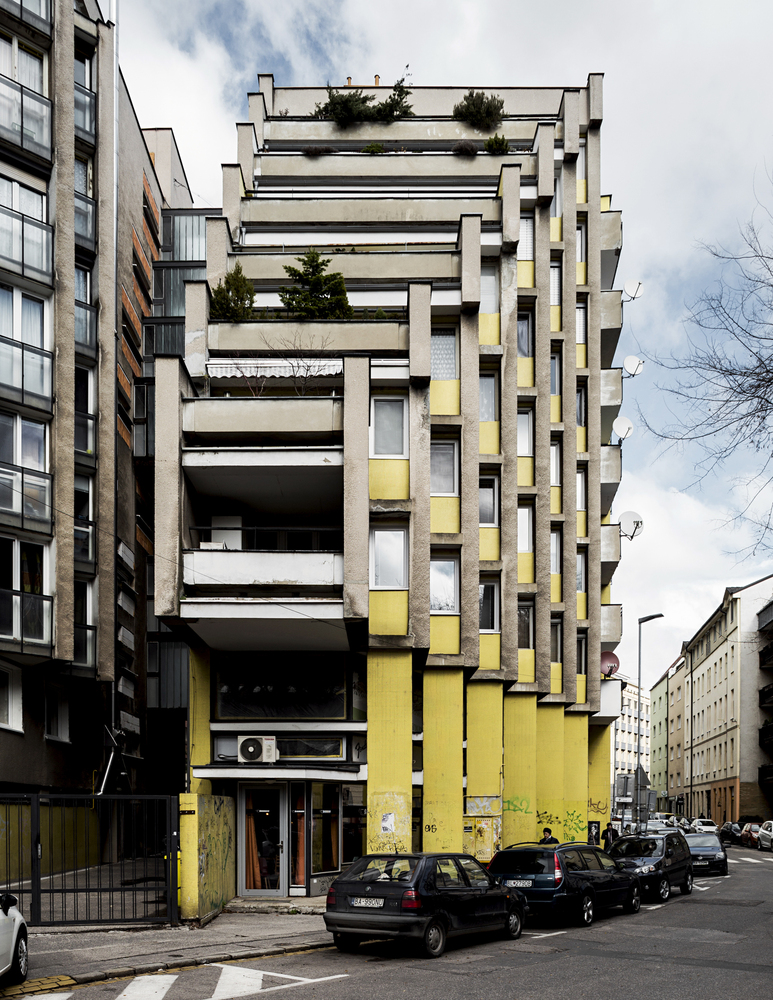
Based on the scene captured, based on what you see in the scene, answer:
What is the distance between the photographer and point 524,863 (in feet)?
62.0

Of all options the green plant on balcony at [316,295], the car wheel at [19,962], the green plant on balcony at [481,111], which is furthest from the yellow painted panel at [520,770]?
the car wheel at [19,962]

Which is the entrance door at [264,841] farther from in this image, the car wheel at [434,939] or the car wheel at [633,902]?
the car wheel at [434,939]

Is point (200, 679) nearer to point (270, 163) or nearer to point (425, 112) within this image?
point (270, 163)

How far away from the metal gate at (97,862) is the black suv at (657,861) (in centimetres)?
1150

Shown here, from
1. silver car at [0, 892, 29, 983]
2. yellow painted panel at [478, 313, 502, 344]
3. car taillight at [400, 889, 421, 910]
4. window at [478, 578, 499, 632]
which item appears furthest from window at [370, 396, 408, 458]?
silver car at [0, 892, 29, 983]

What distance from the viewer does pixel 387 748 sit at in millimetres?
22016

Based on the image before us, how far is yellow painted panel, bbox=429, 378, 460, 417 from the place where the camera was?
2620 centimetres

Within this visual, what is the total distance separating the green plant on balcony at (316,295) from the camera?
2516 cm

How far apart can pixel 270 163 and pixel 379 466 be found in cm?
1329

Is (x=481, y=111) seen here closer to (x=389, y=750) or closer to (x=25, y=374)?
(x=25, y=374)

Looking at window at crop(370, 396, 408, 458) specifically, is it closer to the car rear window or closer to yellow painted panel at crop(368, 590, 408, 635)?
yellow painted panel at crop(368, 590, 408, 635)

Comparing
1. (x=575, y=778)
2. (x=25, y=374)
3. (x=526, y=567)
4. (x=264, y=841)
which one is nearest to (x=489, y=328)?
(x=526, y=567)

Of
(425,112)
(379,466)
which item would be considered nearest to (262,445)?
(379,466)

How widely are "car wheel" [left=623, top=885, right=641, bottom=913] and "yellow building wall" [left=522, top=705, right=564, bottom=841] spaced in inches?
322
